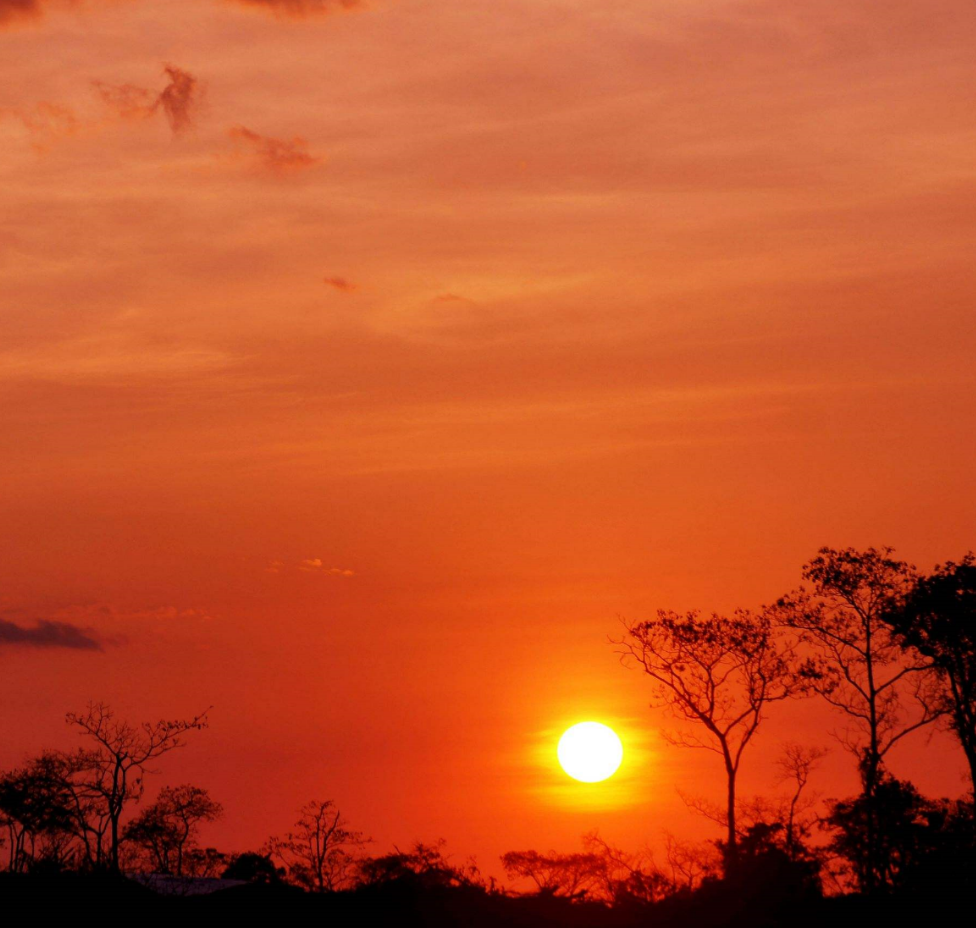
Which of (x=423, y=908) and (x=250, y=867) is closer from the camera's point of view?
(x=423, y=908)

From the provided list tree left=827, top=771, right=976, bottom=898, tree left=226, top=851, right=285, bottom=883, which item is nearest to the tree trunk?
tree left=827, top=771, right=976, bottom=898

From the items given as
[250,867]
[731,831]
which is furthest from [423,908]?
[250,867]

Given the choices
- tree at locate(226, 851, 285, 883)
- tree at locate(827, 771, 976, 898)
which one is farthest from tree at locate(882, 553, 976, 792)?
tree at locate(226, 851, 285, 883)

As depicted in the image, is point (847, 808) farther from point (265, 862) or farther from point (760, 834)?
point (265, 862)

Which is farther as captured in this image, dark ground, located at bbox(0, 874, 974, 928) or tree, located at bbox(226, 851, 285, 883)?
tree, located at bbox(226, 851, 285, 883)

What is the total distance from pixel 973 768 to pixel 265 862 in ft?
178

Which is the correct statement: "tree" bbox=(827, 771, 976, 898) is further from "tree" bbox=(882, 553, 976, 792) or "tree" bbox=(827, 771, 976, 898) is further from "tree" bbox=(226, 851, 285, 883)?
"tree" bbox=(226, 851, 285, 883)

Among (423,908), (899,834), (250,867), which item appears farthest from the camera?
(250,867)

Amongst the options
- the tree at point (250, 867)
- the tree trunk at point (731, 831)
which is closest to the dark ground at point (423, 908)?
the tree trunk at point (731, 831)

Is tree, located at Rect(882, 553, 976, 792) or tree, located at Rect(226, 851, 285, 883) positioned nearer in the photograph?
tree, located at Rect(882, 553, 976, 792)

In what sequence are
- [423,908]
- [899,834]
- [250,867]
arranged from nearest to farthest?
1. [423,908]
2. [899,834]
3. [250,867]

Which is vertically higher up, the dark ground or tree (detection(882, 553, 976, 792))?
tree (detection(882, 553, 976, 792))

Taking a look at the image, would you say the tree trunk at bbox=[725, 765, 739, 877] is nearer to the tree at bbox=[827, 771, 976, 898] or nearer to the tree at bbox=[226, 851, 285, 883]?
the tree at bbox=[827, 771, 976, 898]

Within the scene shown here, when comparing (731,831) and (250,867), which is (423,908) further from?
(250,867)
